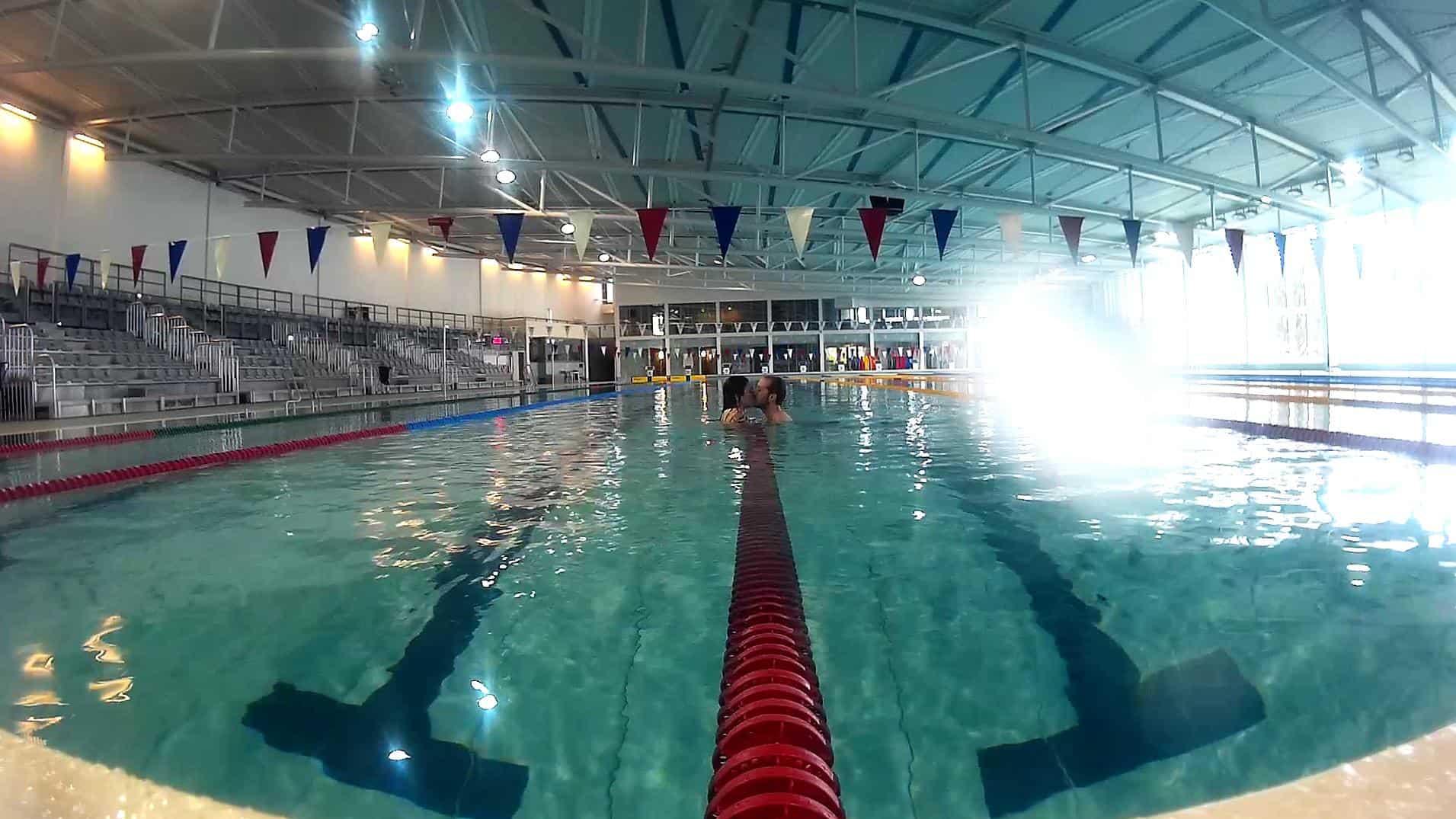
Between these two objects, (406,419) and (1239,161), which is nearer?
(406,419)

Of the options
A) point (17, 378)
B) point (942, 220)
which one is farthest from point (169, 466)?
point (942, 220)

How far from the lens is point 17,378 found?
9930 millimetres

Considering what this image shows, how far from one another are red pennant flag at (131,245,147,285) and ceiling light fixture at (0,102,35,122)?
258cm

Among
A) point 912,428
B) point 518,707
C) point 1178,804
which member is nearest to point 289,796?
point 518,707

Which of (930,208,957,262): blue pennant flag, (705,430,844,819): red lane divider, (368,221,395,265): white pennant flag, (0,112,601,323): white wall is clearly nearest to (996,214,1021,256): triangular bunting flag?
(930,208,957,262): blue pennant flag

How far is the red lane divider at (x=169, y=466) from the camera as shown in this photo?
476cm

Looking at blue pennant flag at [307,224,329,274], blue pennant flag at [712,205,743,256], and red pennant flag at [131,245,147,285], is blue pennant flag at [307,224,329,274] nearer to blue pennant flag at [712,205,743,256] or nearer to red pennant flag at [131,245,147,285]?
red pennant flag at [131,245,147,285]

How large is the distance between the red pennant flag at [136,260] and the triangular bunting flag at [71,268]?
0.88 metres

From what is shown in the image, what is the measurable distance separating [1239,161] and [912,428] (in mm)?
10680

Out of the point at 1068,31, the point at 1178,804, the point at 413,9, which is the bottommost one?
the point at 1178,804

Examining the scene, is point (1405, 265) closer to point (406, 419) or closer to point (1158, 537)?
point (1158, 537)

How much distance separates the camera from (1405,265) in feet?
52.3

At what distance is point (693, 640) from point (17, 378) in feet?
40.5

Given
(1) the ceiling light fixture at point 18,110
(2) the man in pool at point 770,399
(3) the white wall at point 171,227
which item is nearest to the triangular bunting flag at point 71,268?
(3) the white wall at point 171,227
